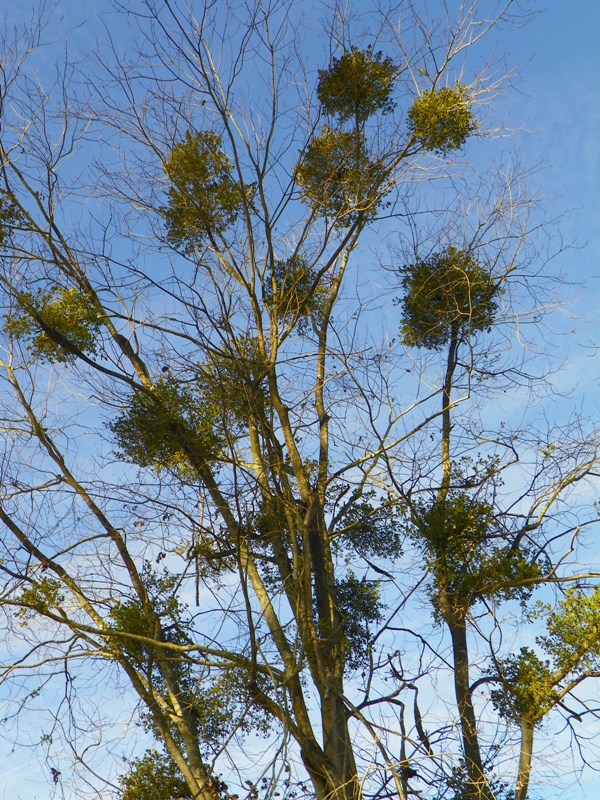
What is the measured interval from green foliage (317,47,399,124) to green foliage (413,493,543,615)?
362 cm

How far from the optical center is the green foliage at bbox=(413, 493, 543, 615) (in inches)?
281

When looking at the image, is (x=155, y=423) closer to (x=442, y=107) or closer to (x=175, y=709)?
(x=175, y=709)

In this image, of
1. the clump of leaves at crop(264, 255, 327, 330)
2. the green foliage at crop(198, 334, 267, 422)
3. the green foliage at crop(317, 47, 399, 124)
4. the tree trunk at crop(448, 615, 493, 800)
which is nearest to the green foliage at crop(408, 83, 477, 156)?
the green foliage at crop(317, 47, 399, 124)

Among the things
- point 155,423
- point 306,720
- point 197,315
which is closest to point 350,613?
point 306,720

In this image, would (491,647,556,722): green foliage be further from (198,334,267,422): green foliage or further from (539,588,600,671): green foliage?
(198,334,267,422): green foliage

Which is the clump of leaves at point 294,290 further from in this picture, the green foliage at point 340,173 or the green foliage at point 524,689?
the green foliage at point 524,689

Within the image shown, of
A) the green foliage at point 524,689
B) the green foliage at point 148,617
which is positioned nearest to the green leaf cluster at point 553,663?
the green foliage at point 524,689

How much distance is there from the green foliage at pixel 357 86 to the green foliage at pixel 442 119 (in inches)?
12.5

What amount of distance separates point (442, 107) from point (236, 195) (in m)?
2.04

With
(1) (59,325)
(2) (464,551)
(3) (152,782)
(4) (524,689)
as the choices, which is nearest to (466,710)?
(4) (524,689)

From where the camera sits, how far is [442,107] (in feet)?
25.8

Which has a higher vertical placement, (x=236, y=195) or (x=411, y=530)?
(x=236, y=195)

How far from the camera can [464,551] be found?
7.36 meters

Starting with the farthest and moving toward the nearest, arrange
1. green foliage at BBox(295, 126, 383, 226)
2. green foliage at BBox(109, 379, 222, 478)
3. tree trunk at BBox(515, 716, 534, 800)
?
green foliage at BBox(295, 126, 383, 226) < green foliage at BBox(109, 379, 222, 478) < tree trunk at BBox(515, 716, 534, 800)
